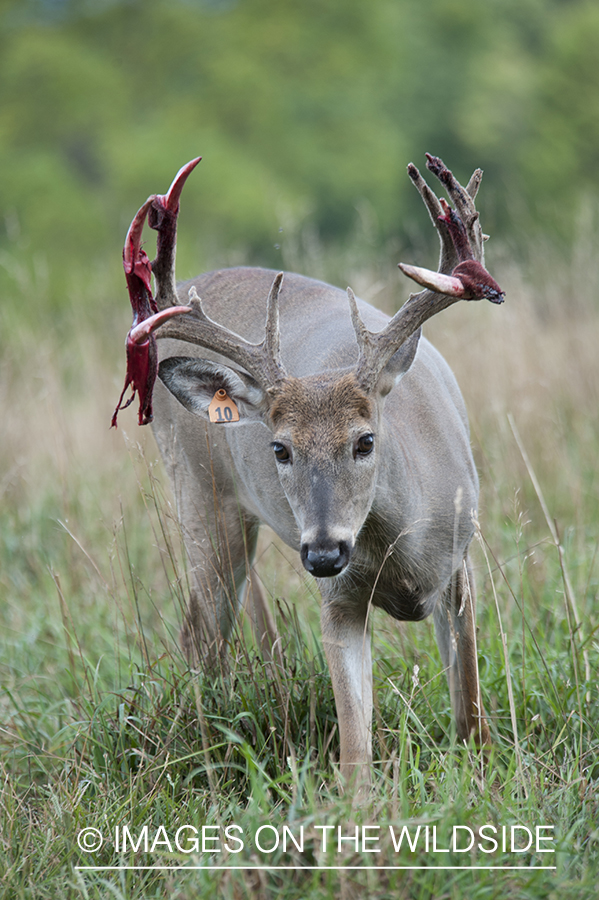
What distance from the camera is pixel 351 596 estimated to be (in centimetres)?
336

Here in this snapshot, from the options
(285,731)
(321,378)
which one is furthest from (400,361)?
(285,731)

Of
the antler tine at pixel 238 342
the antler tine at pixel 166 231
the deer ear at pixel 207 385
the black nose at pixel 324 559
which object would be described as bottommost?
the black nose at pixel 324 559

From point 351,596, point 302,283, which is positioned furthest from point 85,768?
point 302,283

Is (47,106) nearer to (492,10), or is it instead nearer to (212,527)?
(492,10)

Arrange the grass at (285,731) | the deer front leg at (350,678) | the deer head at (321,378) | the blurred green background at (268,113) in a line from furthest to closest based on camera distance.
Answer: the blurred green background at (268,113), the deer front leg at (350,678), the deer head at (321,378), the grass at (285,731)

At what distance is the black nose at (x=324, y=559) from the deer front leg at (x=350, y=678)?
352mm

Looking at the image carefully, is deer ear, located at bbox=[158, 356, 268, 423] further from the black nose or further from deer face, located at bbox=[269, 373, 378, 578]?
the black nose

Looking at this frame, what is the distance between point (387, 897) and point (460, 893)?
0.54 ft

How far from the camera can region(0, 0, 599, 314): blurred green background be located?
20.8 metres

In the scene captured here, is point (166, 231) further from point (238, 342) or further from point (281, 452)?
point (281, 452)

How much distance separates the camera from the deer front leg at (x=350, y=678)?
3090 mm

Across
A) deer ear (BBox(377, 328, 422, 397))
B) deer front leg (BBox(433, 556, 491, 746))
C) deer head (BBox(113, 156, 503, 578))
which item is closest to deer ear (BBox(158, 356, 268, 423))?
deer head (BBox(113, 156, 503, 578))

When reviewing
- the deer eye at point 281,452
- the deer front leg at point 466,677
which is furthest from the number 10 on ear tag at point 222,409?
the deer front leg at point 466,677

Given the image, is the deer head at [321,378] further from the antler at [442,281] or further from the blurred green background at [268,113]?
the blurred green background at [268,113]
